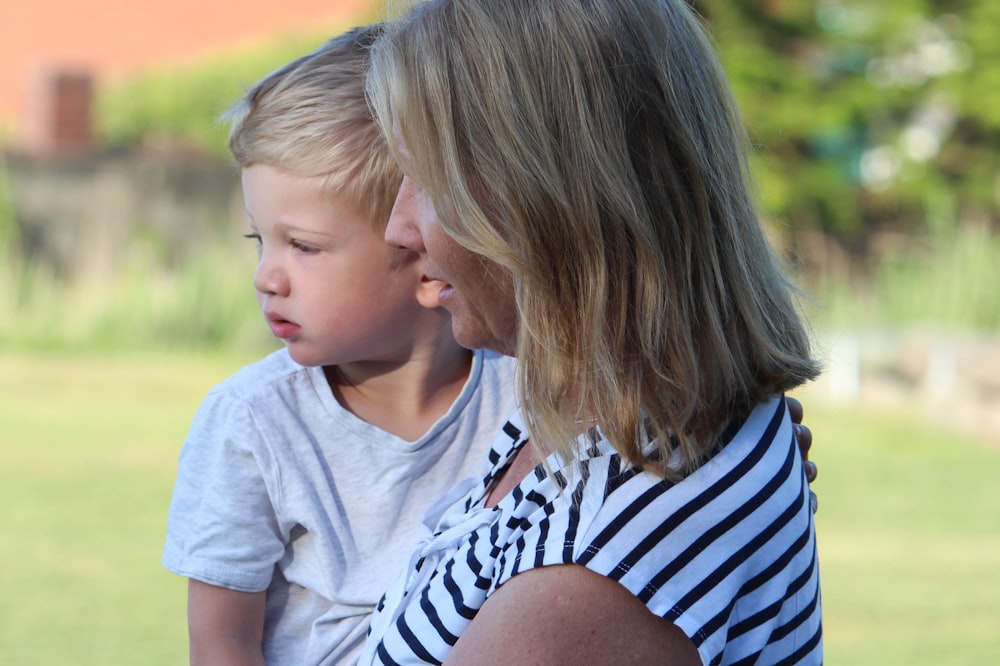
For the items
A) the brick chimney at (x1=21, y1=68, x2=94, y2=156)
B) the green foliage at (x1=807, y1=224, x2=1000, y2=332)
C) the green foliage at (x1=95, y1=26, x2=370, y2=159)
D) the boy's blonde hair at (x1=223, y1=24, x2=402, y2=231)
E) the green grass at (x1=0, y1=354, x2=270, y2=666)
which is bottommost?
the green grass at (x1=0, y1=354, x2=270, y2=666)

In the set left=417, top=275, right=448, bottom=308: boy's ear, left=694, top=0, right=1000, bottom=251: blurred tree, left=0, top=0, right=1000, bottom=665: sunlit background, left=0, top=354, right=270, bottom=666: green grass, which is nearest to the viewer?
left=417, top=275, right=448, bottom=308: boy's ear

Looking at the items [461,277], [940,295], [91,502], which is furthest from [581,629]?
[940,295]

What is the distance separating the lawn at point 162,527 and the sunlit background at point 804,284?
2cm

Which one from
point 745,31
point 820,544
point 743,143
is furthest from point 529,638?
point 745,31

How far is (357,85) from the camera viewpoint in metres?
1.88

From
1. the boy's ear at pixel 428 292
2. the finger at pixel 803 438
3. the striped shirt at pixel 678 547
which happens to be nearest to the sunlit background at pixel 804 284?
the finger at pixel 803 438

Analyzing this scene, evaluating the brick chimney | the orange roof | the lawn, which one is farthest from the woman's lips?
the orange roof

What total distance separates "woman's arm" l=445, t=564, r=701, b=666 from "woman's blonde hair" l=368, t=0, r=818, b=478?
0.45 ft

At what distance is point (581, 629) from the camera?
1.32m

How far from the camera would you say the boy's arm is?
6.07ft

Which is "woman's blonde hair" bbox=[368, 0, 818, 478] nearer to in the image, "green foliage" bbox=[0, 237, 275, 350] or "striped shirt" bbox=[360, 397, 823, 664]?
"striped shirt" bbox=[360, 397, 823, 664]

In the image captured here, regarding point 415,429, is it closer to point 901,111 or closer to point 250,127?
point 250,127

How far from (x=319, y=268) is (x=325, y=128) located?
0.20m

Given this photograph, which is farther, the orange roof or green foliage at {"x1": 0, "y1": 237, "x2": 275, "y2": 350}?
the orange roof
